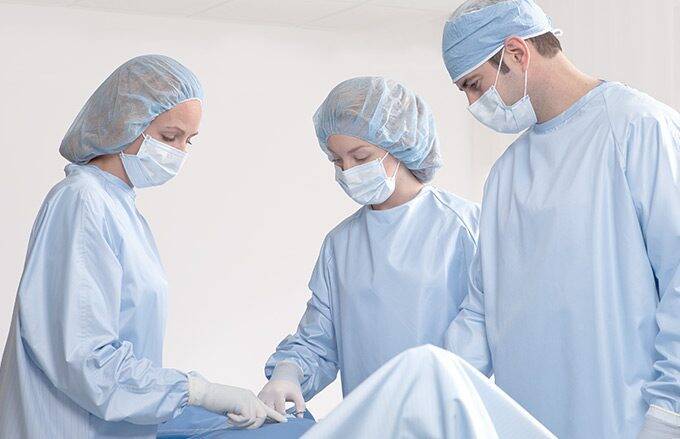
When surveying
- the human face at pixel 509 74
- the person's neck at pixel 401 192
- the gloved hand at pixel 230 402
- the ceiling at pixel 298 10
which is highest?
the ceiling at pixel 298 10

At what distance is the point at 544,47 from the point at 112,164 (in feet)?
3.13

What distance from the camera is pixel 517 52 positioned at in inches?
76.0

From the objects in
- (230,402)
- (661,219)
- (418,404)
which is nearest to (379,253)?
(230,402)

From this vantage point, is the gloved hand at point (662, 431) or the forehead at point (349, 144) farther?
the forehead at point (349, 144)

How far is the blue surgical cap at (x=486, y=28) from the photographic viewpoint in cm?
192

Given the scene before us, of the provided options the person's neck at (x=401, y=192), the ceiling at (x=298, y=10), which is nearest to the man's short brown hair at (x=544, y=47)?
the person's neck at (x=401, y=192)

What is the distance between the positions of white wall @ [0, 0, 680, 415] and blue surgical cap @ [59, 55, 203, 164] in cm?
203

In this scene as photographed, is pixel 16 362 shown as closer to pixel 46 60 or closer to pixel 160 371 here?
pixel 160 371

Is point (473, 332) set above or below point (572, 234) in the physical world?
below

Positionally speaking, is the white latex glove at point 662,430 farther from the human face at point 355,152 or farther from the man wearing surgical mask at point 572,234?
the human face at point 355,152

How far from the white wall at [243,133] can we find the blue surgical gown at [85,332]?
2154mm

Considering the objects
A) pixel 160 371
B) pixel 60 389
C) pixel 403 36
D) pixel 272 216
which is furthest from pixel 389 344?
pixel 403 36

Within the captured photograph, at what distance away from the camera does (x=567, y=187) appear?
6.08 feet

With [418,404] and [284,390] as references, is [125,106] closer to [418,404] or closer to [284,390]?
[284,390]
